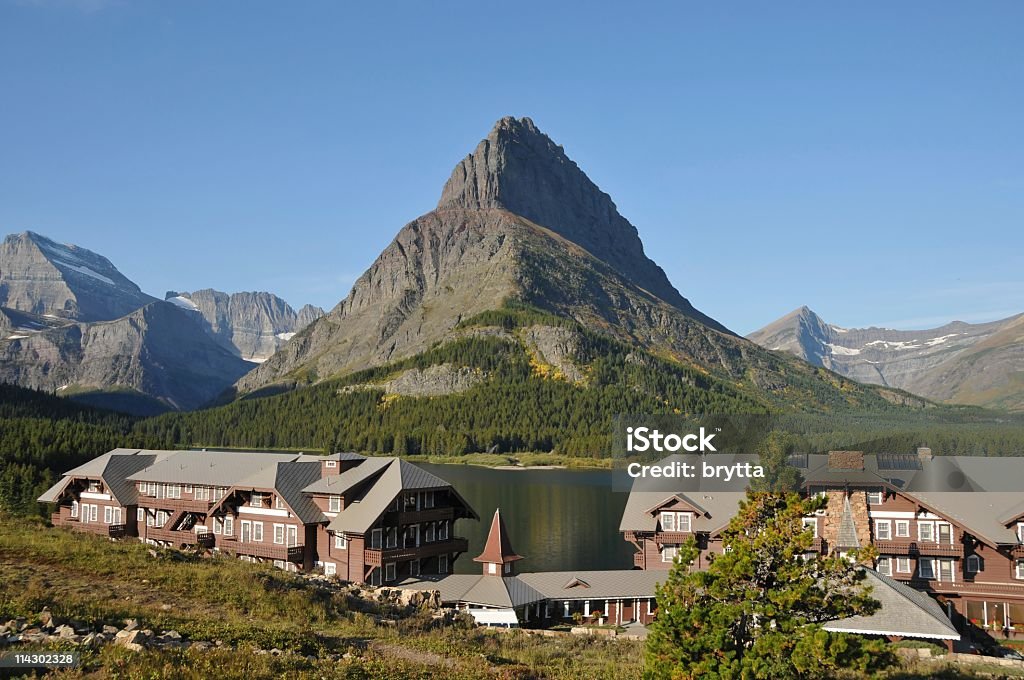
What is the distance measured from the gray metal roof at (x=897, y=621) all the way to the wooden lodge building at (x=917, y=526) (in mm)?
9488

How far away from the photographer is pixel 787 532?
85.1ft

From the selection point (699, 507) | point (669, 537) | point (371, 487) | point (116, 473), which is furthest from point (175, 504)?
point (699, 507)

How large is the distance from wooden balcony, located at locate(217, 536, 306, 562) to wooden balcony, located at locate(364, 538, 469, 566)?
630 cm

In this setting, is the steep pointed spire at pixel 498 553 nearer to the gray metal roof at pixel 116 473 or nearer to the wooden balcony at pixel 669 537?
the wooden balcony at pixel 669 537

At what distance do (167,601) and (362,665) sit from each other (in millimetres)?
13279

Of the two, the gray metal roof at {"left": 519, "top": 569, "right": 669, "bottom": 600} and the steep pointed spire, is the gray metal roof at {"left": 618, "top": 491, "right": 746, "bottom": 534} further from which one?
the steep pointed spire

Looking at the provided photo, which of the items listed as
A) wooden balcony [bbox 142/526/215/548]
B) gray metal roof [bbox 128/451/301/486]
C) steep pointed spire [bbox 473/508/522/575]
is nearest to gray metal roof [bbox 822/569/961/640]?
steep pointed spire [bbox 473/508/522/575]

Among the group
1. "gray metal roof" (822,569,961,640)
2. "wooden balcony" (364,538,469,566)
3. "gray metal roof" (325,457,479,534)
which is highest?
"gray metal roof" (325,457,479,534)

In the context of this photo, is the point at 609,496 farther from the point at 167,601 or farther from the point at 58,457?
the point at 167,601

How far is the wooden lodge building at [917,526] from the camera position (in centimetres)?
5719

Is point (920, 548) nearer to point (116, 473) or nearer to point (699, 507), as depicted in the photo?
point (699, 507)

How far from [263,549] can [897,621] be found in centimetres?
4562

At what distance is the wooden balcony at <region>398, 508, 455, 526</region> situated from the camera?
209 feet

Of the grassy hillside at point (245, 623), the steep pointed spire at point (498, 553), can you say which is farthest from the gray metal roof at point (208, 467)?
the grassy hillside at point (245, 623)
